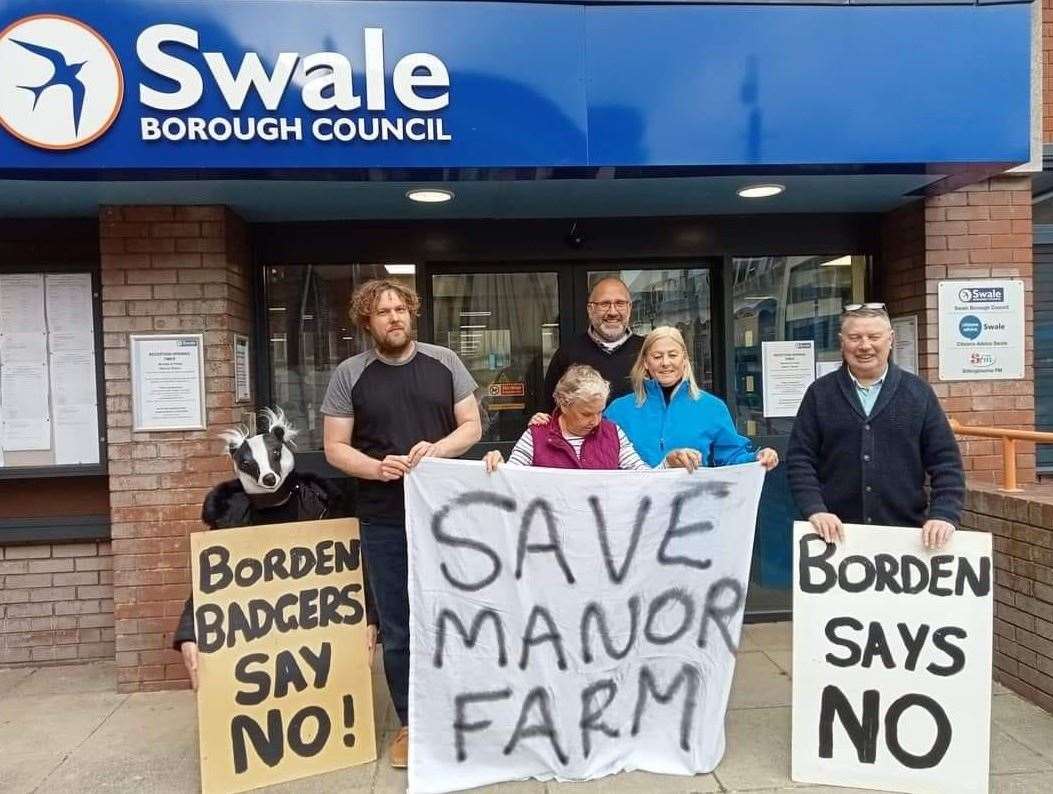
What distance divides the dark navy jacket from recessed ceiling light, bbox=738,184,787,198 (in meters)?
1.35

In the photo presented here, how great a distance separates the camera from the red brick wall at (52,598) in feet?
14.5

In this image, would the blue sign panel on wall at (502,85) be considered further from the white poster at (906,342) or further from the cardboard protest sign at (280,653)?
the cardboard protest sign at (280,653)

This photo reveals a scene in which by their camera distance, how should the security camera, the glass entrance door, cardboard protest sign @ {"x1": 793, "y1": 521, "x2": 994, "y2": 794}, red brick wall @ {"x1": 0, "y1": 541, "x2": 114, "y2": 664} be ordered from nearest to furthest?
cardboard protest sign @ {"x1": 793, "y1": 521, "x2": 994, "y2": 794}
red brick wall @ {"x1": 0, "y1": 541, "x2": 114, "y2": 664}
the security camera
the glass entrance door

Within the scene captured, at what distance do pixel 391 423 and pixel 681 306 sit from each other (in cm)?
257

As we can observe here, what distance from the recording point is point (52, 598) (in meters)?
4.45

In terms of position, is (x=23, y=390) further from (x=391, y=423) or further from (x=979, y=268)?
(x=979, y=268)

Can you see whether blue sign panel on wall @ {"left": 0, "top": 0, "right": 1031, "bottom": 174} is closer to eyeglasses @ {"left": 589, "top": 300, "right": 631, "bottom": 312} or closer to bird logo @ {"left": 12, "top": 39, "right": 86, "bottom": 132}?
bird logo @ {"left": 12, "top": 39, "right": 86, "bottom": 132}

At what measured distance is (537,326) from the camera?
4.91 m

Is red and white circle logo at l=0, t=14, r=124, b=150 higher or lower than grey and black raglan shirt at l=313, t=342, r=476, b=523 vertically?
higher

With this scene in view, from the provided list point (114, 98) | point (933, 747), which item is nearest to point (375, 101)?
point (114, 98)

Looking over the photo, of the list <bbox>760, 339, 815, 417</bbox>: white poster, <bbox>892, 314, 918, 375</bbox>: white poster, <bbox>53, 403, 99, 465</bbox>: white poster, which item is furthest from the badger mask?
<bbox>892, 314, 918, 375</bbox>: white poster

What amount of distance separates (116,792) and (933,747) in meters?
3.25

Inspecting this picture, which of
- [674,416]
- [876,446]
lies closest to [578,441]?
[674,416]

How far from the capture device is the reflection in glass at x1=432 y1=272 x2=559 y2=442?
488 centimetres
